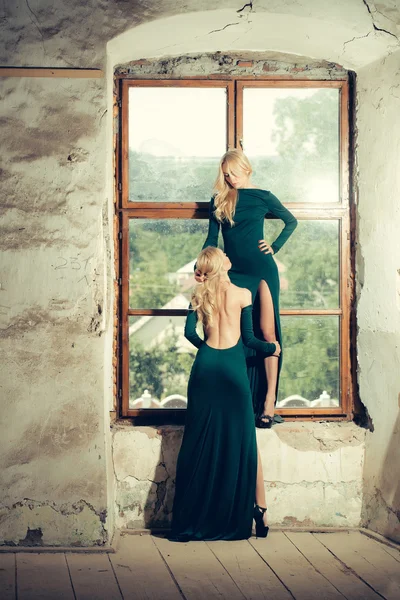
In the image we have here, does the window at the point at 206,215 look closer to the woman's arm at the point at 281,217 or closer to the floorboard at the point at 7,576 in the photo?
the woman's arm at the point at 281,217

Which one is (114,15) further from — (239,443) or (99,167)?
(239,443)

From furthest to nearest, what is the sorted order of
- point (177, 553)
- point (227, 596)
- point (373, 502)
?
point (373, 502) < point (177, 553) < point (227, 596)

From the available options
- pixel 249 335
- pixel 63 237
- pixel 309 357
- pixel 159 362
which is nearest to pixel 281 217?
pixel 249 335

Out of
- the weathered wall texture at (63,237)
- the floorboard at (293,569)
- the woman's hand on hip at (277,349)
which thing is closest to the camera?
the floorboard at (293,569)

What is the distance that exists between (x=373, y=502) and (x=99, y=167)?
2.27 metres

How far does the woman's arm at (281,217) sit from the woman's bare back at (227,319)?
39cm

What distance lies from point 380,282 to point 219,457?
1265 millimetres

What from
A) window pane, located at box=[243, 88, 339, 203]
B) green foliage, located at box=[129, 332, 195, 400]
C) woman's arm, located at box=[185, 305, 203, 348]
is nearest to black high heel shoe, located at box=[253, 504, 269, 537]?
green foliage, located at box=[129, 332, 195, 400]

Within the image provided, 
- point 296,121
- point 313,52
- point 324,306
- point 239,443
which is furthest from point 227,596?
point 313,52

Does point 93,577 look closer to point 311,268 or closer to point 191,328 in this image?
point 191,328

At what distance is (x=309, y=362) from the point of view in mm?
4590

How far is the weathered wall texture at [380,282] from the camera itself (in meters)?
4.30

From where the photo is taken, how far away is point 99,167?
4176 millimetres

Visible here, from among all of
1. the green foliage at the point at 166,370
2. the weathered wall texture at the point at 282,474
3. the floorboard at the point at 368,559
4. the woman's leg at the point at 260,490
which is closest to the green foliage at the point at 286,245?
the green foliage at the point at 166,370
